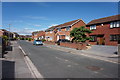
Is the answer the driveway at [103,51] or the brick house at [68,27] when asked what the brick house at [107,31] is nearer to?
the driveway at [103,51]

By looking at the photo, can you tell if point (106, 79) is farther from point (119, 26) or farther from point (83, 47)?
point (119, 26)

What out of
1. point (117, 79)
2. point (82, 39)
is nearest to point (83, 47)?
point (82, 39)

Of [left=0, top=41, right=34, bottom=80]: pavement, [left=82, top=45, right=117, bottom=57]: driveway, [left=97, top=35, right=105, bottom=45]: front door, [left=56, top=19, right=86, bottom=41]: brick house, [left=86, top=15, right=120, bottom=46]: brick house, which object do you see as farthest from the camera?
[left=56, top=19, right=86, bottom=41]: brick house

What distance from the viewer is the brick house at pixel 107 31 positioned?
2405 cm

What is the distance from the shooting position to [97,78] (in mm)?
5945

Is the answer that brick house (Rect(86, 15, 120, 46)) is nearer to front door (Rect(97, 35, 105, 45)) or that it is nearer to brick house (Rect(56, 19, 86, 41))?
front door (Rect(97, 35, 105, 45))

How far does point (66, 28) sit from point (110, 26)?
659 inches

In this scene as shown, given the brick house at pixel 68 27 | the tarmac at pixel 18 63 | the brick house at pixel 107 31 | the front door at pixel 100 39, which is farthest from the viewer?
the brick house at pixel 68 27

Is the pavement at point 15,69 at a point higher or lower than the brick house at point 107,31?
lower

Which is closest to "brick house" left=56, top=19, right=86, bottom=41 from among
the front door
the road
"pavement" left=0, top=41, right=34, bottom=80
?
the front door

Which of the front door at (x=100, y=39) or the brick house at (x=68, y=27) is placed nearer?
the front door at (x=100, y=39)

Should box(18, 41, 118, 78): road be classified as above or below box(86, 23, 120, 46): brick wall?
below

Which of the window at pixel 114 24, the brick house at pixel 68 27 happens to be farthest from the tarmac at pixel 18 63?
the brick house at pixel 68 27

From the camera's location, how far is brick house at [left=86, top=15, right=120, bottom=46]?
2405cm
